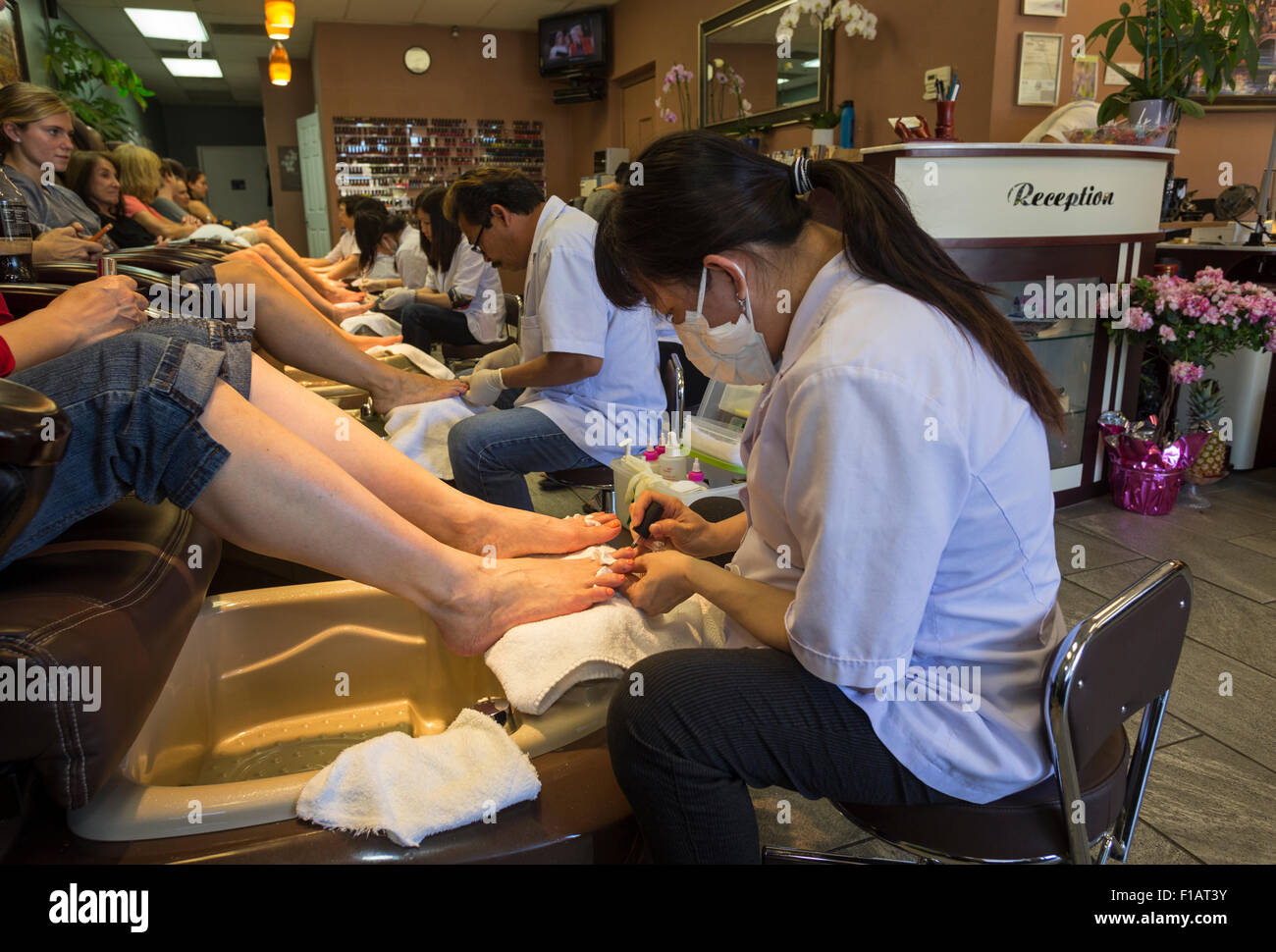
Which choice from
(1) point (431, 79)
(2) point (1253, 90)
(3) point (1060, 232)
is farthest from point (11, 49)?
(2) point (1253, 90)

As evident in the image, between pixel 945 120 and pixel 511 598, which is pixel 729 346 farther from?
pixel 945 120

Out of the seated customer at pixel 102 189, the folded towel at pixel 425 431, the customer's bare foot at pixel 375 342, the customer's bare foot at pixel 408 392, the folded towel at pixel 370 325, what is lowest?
the folded towel at pixel 425 431

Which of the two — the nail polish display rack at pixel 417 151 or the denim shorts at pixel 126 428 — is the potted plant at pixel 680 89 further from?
the denim shorts at pixel 126 428

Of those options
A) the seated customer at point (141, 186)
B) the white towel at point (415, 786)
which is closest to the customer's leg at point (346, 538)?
the white towel at point (415, 786)

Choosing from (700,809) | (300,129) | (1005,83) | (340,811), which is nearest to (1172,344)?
(1005,83)

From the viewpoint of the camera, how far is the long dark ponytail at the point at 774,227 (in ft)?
3.03

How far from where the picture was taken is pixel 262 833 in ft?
3.25

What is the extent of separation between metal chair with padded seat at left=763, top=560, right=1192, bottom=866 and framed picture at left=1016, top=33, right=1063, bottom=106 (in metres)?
3.73

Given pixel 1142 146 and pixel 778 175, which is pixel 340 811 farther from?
pixel 1142 146

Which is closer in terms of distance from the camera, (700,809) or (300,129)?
(700,809)

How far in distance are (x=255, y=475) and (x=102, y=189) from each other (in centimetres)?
432

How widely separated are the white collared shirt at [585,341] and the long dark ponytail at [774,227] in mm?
1053
